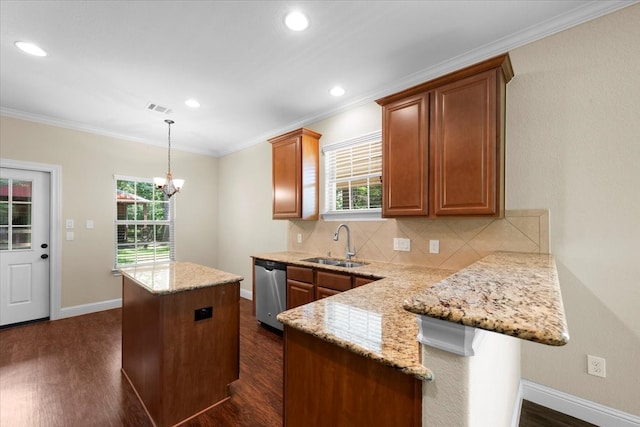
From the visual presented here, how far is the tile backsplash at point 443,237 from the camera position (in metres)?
2.08

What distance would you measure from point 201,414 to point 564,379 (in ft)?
8.43

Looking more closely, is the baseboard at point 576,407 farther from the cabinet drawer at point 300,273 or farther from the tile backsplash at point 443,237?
the cabinet drawer at point 300,273

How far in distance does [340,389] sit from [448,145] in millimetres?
1945

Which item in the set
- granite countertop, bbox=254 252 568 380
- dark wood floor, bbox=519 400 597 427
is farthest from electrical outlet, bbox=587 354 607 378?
granite countertop, bbox=254 252 568 380

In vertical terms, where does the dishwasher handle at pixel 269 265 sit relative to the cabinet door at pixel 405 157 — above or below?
below

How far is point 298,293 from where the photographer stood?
2977 millimetres

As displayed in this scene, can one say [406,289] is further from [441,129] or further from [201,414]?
[201,414]

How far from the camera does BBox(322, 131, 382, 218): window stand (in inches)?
123

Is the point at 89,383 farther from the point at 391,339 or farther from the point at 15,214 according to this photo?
the point at 15,214

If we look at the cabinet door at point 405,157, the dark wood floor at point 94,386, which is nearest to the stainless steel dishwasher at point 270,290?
the dark wood floor at point 94,386

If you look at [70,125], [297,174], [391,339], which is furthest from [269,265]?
[70,125]

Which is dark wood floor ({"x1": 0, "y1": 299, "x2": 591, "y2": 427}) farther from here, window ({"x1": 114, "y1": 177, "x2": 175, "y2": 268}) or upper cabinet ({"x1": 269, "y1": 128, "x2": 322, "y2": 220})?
upper cabinet ({"x1": 269, "y1": 128, "x2": 322, "y2": 220})

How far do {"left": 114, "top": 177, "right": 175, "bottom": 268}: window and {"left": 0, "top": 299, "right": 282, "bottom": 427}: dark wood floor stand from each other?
4.44 feet

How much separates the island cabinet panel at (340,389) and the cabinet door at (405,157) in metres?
1.71
